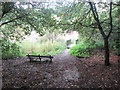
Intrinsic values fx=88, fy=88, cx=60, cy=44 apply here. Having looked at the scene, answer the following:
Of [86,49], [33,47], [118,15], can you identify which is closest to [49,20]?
[118,15]

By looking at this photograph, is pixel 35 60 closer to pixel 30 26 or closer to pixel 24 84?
pixel 30 26

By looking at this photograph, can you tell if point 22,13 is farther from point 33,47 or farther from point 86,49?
point 33,47

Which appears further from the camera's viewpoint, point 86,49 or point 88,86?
point 86,49

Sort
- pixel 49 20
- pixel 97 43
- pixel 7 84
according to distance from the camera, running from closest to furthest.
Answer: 1. pixel 7 84
2. pixel 49 20
3. pixel 97 43

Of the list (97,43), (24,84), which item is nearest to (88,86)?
(24,84)

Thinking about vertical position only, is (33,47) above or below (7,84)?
above

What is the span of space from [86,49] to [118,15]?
3.68m

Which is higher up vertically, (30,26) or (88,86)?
(30,26)

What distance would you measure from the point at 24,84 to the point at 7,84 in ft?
1.92

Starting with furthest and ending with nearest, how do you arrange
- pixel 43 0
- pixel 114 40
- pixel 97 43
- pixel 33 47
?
1. pixel 33 47
2. pixel 97 43
3. pixel 114 40
4. pixel 43 0

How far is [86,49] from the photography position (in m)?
7.93

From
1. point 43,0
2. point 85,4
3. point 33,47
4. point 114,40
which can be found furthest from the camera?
point 33,47

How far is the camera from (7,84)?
3.13 m

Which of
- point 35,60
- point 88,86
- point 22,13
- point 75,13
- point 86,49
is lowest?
point 88,86
